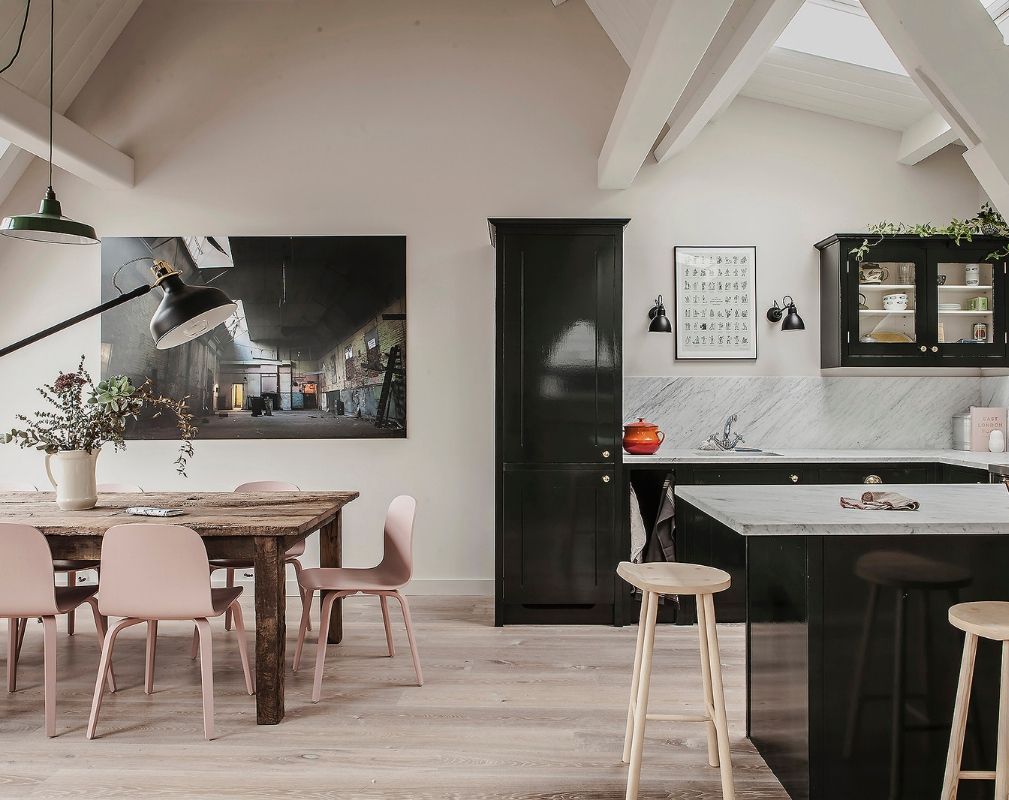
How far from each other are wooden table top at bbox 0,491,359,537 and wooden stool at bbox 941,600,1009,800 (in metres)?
2.17

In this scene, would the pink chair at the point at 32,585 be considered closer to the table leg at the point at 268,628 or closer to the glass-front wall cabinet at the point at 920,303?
the table leg at the point at 268,628

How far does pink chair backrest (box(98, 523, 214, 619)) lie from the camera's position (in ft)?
8.01

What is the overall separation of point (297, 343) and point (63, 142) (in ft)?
5.53

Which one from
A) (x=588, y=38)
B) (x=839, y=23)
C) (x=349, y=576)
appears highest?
(x=588, y=38)

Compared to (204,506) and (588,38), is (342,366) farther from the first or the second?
(588,38)

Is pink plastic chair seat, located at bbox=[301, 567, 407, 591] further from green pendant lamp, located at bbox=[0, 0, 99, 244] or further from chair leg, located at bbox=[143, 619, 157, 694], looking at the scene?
green pendant lamp, located at bbox=[0, 0, 99, 244]

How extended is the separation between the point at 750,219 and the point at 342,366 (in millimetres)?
2857

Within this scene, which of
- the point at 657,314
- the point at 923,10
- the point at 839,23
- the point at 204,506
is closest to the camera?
the point at 923,10

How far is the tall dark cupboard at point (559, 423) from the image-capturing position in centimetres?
385

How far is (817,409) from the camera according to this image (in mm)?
4492

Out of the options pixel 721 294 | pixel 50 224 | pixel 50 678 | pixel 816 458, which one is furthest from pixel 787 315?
pixel 50 678

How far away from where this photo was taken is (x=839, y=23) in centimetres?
355

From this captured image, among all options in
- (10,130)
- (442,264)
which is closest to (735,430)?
(442,264)

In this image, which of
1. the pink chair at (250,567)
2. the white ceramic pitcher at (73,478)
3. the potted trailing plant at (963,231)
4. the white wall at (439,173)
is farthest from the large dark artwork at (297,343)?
the potted trailing plant at (963,231)
